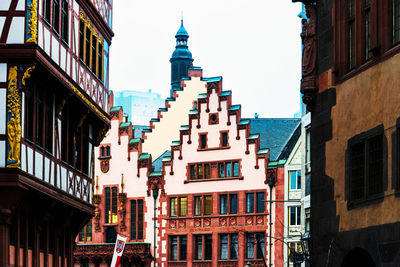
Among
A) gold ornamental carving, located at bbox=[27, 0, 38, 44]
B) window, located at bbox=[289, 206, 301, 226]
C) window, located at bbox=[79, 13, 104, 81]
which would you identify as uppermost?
window, located at bbox=[79, 13, 104, 81]

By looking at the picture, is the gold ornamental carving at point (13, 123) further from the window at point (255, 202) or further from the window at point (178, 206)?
the window at point (178, 206)

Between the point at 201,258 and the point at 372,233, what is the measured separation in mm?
51297

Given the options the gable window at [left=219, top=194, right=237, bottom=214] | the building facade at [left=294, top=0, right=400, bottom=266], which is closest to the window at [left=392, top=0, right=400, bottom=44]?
the building facade at [left=294, top=0, right=400, bottom=266]

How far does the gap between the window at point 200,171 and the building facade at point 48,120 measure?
33.9m

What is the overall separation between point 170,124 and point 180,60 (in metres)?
20.3

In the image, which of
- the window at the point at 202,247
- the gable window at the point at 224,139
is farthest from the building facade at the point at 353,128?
the window at the point at 202,247

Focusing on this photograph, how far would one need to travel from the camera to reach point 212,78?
3100 inches

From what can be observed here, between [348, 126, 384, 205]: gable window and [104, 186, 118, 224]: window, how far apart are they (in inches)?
2123

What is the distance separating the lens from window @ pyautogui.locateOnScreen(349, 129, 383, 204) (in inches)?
1049

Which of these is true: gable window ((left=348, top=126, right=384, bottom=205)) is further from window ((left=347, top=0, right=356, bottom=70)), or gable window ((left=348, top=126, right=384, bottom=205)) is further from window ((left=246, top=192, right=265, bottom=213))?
window ((left=246, top=192, right=265, bottom=213))

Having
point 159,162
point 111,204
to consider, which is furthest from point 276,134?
point 111,204

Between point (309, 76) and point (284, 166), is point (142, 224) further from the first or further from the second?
point (309, 76)

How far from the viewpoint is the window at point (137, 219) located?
80.4m

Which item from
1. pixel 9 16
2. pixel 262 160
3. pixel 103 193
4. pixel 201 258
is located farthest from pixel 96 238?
pixel 9 16
